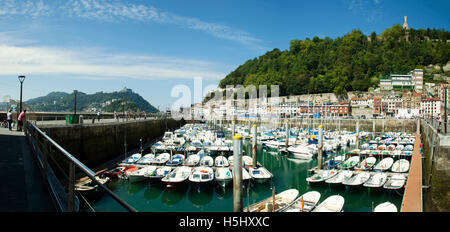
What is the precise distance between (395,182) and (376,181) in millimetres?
1077

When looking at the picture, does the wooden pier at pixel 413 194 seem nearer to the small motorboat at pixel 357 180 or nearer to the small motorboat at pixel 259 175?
the small motorboat at pixel 357 180

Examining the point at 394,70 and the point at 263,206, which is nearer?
the point at 263,206

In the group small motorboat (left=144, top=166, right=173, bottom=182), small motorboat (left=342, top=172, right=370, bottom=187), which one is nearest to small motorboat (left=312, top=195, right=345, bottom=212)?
small motorboat (left=342, top=172, right=370, bottom=187)

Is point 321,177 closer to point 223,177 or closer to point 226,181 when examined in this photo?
point 226,181

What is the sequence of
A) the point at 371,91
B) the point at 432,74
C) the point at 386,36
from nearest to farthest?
the point at 371,91 < the point at 432,74 < the point at 386,36

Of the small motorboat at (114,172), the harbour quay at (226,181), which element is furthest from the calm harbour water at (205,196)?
the small motorboat at (114,172)

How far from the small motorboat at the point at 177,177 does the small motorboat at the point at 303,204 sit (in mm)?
7436

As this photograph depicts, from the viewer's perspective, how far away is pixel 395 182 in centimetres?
1695

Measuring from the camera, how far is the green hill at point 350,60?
11206cm

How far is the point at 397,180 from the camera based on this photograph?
17.2 m

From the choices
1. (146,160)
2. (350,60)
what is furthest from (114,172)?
(350,60)
